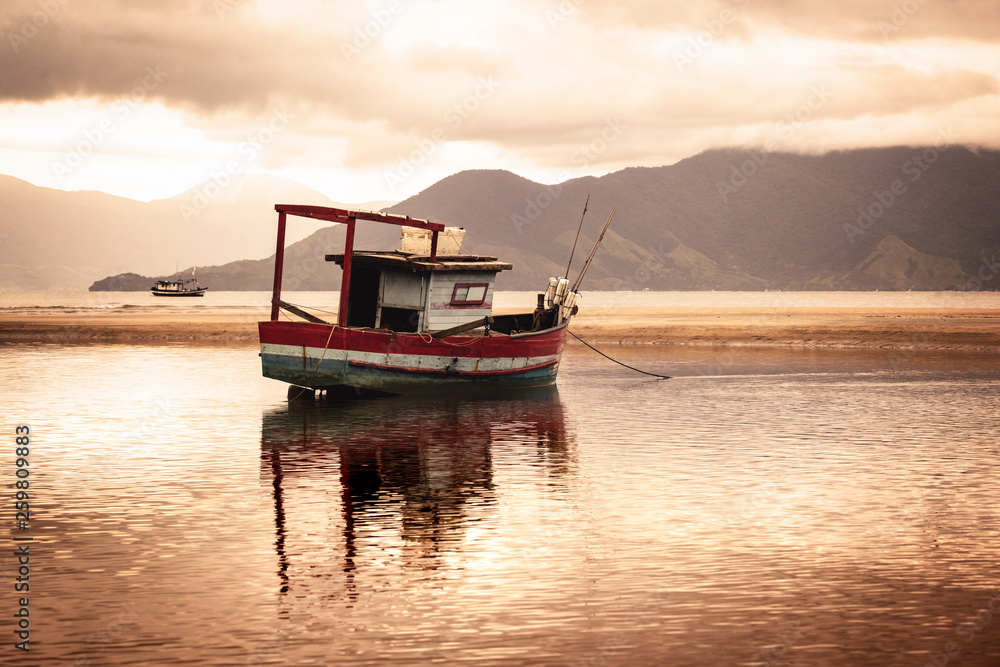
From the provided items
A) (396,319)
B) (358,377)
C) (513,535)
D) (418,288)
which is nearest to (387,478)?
(513,535)

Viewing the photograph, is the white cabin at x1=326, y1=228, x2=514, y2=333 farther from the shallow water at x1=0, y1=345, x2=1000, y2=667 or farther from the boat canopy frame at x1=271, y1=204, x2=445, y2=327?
the shallow water at x1=0, y1=345, x2=1000, y2=667

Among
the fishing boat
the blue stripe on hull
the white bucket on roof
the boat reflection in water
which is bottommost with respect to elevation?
the boat reflection in water

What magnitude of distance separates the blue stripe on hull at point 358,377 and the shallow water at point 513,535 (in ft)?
5.65

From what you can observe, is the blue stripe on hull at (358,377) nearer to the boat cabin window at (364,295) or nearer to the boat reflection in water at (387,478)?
the boat reflection in water at (387,478)

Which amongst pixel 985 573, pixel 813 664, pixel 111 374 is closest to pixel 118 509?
pixel 813 664

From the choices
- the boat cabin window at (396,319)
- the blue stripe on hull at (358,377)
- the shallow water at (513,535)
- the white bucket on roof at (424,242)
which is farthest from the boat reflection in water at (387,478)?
the white bucket on roof at (424,242)

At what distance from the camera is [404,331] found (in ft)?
110

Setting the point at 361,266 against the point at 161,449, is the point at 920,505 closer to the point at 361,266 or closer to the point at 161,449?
the point at 161,449

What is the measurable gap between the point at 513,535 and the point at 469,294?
20.4m

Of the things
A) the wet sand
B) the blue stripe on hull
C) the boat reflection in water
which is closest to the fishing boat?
the blue stripe on hull

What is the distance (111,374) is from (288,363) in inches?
496

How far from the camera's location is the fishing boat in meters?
30.6

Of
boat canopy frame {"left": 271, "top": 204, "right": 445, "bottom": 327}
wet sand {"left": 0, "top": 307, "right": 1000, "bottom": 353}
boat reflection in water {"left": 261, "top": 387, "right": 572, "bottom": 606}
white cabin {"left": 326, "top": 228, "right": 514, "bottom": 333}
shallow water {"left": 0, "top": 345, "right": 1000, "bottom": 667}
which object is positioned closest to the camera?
shallow water {"left": 0, "top": 345, "right": 1000, "bottom": 667}

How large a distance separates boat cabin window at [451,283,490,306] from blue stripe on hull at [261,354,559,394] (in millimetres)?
2554
